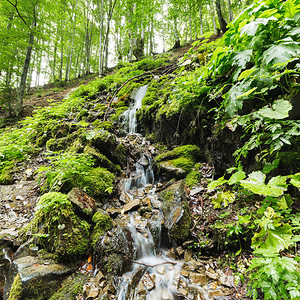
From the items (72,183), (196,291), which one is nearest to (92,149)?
(72,183)

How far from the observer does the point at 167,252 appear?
9.10ft

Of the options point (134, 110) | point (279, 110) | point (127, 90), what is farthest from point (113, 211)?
point (127, 90)

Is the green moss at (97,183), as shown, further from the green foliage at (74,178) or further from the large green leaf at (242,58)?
the large green leaf at (242,58)

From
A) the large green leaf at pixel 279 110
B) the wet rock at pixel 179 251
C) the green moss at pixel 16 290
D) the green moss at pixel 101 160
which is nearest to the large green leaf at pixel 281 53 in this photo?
the large green leaf at pixel 279 110

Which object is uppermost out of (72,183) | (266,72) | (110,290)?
(266,72)

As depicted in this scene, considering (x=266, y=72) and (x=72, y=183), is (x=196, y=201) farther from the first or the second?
(x=72, y=183)

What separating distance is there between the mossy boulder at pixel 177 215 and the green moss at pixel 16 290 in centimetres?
221

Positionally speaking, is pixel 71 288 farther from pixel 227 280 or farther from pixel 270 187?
pixel 270 187

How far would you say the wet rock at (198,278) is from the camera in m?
2.19

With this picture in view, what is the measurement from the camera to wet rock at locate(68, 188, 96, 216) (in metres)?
3.02

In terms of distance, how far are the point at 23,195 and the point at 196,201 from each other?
162 inches

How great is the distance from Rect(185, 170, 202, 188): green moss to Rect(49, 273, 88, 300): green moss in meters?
2.60

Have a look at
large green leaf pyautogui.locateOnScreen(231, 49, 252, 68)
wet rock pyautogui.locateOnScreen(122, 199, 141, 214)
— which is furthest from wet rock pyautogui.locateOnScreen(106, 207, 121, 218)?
large green leaf pyautogui.locateOnScreen(231, 49, 252, 68)

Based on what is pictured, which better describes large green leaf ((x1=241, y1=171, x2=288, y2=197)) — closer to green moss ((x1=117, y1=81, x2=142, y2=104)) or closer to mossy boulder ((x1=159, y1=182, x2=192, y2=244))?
mossy boulder ((x1=159, y1=182, x2=192, y2=244))
